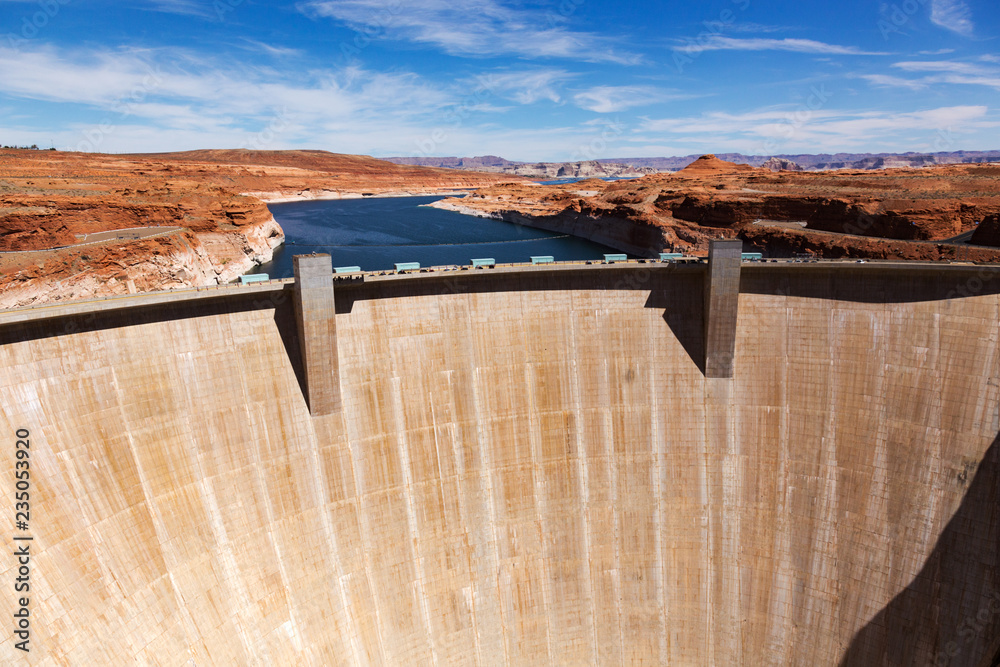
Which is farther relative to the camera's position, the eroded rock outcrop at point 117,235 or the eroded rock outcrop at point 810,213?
the eroded rock outcrop at point 810,213

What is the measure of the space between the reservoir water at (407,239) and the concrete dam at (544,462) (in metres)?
41.0

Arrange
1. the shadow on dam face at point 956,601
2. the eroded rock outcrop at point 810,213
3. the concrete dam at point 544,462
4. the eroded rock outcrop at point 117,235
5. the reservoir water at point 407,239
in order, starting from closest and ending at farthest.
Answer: the concrete dam at point 544,462
the shadow on dam face at point 956,601
the eroded rock outcrop at point 117,235
the eroded rock outcrop at point 810,213
the reservoir water at point 407,239

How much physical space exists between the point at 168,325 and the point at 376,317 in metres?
6.69

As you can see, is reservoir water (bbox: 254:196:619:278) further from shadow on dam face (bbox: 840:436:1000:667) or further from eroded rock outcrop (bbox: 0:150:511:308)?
shadow on dam face (bbox: 840:436:1000:667)

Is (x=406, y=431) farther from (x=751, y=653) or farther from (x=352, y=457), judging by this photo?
(x=751, y=653)

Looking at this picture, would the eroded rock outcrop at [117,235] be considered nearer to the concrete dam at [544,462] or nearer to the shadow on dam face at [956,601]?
the concrete dam at [544,462]

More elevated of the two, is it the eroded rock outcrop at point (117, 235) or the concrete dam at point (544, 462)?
the eroded rock outcrop at point (117, 235)

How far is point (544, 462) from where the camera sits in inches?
878

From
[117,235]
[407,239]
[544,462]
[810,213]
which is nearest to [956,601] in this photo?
[544,462]

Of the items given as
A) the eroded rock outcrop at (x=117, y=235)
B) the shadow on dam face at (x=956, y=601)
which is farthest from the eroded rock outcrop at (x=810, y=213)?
the eroded rock outcrop at (x=117, y=235)

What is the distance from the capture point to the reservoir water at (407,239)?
2756 inches

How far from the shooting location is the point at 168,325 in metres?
18.0

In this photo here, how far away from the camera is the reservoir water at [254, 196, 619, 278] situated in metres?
70.0

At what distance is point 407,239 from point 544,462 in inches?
2776
